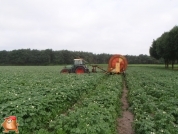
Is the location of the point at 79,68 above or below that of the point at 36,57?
below

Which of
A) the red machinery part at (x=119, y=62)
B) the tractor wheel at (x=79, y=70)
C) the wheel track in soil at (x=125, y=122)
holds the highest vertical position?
the red machinery part at (x=119, y=62)

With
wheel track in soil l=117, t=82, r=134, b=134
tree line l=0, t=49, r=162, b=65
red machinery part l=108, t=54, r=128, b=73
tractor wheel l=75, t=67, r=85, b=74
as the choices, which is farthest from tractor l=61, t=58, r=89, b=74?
tree line l=0, t=49, r=162, b=65

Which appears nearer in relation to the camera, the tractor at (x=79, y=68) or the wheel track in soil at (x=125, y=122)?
the wheel track in soil at (x=125, y=122)

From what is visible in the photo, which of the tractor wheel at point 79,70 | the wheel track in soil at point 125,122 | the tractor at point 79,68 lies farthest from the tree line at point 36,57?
the wheel track in soil at point 125,122

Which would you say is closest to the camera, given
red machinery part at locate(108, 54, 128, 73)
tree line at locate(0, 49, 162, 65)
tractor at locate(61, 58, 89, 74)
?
tractor at locate(61, 58, 89, 74)

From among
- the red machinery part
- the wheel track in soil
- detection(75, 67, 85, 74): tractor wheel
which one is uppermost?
the red machinery part

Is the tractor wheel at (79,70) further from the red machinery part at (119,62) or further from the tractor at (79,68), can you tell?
the red machinery part at (119,62)

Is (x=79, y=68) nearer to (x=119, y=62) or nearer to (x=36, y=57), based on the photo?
(x=119, y=62)

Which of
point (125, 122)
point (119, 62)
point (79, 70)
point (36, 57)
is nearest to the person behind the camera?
point (125, 122)

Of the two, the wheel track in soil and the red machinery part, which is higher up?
the red machinery part

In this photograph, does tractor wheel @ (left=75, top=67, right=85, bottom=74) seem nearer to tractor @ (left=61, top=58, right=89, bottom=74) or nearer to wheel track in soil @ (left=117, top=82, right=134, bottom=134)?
tractor @ (left=61, top=58, right=89, bottom=74)

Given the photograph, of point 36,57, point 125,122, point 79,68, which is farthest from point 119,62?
point 36,57

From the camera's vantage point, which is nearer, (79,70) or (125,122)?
(125,122)

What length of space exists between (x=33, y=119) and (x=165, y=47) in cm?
4815
